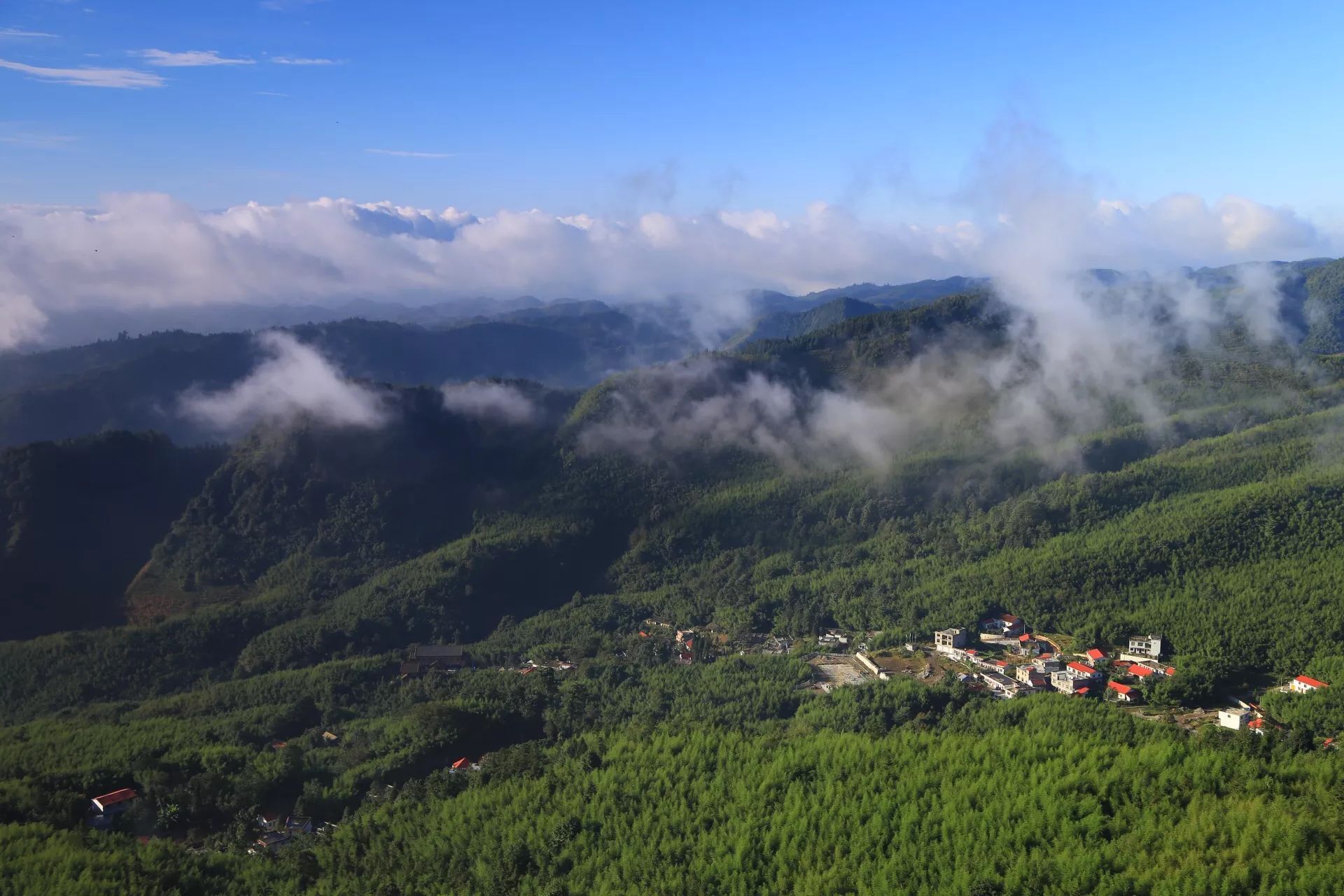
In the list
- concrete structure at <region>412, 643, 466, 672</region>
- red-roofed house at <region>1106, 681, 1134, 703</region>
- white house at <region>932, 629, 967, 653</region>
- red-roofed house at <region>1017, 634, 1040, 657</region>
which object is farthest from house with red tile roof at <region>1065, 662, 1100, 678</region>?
concrete structure at <region>412, 643, 466, 672</region>

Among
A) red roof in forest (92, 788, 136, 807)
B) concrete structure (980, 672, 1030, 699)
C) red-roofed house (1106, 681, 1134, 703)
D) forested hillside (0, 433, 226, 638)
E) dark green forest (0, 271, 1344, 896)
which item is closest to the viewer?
dark green forest (0, 271, 1344, 896)

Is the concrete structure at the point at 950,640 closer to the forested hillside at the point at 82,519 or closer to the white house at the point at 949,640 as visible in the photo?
the white house at the point at 949,640

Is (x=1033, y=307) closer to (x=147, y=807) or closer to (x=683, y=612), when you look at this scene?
(x=683, y=612)

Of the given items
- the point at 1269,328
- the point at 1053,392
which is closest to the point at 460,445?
the point at 1053,392

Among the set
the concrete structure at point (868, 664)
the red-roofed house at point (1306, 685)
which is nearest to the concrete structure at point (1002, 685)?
the concrete structure at point (868, 664)

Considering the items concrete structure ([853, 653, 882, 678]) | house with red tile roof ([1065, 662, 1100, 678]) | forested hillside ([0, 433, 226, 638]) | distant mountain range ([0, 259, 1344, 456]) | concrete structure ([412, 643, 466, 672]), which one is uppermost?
distant mountain range ([0, 259, 1344, 456])

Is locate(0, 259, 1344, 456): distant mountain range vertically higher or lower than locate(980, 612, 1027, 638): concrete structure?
higher

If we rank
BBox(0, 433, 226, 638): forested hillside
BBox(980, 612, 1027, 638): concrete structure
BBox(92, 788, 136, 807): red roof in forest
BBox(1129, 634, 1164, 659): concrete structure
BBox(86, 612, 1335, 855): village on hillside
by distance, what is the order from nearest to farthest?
BBox(92, 788, 136, 807): red roof in forest, BBox(86, 612, 1335, 855): village on hillside, BBox(1129, 634, 1164, 659): concrete structure, BBox(980, 612, 1027, 638): concrete structure, BBox(0, 433, 226, 638): forested hillside

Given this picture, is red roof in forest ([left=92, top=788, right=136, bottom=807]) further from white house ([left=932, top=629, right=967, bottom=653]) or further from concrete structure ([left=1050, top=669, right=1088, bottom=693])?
concrete structure ([left=1050, top=669, right=1088, bottom=693])
